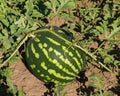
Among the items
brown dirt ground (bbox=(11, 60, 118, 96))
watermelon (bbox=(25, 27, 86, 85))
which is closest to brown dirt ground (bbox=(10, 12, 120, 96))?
brown dirt ground (bbox=(11, 60, 118, 96))

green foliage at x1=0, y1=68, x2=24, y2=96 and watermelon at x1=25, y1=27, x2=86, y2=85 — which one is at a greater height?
watermelon at x1=25, y1=27, x2=86, y2=85

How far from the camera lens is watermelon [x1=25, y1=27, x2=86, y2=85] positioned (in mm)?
3111

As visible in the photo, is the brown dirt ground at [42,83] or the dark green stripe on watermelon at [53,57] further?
the brown dirt ground at [42,83]

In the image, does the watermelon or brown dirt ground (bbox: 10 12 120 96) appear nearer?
the watermelon

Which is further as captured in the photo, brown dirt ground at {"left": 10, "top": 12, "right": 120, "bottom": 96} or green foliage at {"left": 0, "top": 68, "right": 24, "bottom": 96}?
brown dirt ground at {"left": 10, "top": 12, "right": 120, "bottom": 96}

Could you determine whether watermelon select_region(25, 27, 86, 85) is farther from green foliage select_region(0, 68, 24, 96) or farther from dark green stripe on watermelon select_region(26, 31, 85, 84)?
green foliage select_region(0, 68, 24, 96)

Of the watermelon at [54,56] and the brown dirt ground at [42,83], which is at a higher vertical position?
the watermelon at [54,56]

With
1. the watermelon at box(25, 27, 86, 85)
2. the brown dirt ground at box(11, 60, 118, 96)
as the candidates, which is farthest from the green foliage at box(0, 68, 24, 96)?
the watermelon at box(25, 27, 86, 85)

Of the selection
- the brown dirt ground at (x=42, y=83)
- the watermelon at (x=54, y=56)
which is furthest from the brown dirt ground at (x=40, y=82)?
the watermelon at (x=54, y=56)

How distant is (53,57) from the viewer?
310cm

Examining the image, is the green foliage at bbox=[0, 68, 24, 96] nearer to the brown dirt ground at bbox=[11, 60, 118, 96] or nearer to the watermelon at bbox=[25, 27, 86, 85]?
the brown dirt ground at bbox=[11, 60, 118, 96]

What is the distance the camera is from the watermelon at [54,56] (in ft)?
10.2

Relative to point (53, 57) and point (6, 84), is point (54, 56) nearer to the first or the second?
point (53, 57)

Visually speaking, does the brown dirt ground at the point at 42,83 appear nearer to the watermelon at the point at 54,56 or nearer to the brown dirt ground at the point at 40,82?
the brown dirt ground at the point at 40,82
